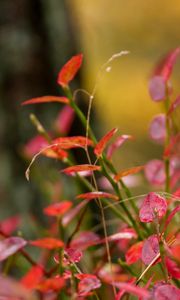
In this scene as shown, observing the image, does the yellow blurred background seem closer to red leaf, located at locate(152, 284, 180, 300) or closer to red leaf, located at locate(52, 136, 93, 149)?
red leaf, located at locate(52, 136, 93, 149)

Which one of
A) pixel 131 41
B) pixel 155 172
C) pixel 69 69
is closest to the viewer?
pixel 69 69

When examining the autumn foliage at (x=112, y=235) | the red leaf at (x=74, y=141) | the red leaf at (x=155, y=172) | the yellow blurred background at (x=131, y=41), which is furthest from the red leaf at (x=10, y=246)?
the yellow blurred background at (x=131, y=41)

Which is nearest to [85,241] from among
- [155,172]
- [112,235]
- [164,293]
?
[112,235]

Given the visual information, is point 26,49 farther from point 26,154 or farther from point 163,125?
point 163,125

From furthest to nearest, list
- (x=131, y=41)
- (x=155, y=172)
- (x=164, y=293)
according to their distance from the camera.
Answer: (x=131, y=41) → (x=155, y=172) → (x=164, y=293)

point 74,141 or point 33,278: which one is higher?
point 74,141

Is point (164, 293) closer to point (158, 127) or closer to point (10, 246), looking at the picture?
point (10, 246)
